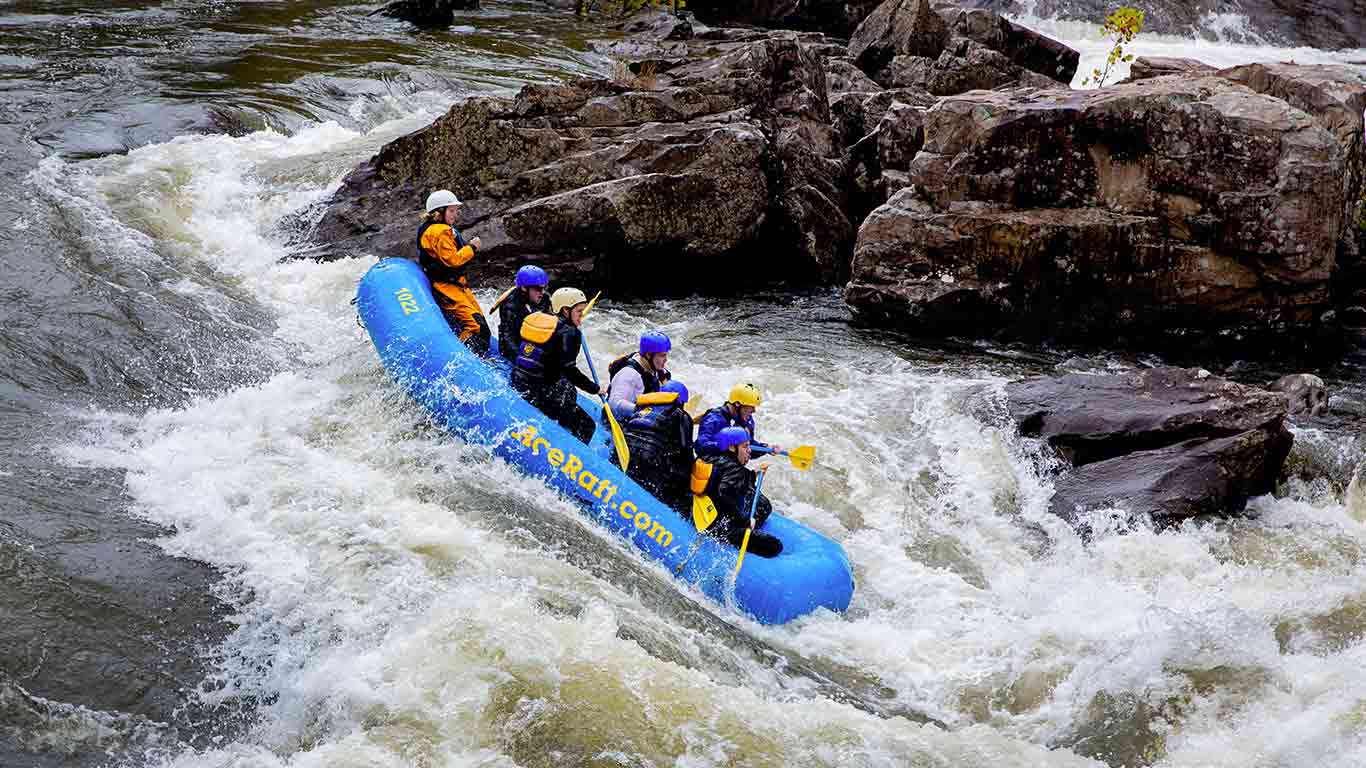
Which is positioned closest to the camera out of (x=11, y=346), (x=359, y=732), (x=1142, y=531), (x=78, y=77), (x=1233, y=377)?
(x=359, y=732)

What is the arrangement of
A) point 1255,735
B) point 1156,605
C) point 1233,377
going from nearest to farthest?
point 1255,735
point 1156,605
point 1233,377

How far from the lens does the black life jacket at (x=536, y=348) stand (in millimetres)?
8242

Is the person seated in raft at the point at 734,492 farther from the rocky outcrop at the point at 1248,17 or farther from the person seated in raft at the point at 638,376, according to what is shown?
the rocky outcrop at the point at 1248,17

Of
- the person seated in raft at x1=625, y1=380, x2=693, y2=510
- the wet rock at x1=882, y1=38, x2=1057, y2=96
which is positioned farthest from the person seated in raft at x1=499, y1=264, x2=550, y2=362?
the wet rock at x1=882, y1=38, x2=1057, y2=96

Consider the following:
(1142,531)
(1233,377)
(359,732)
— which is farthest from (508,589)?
(1233,377)

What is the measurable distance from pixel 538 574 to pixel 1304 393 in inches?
270

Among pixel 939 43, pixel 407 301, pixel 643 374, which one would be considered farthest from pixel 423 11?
pixel 643 374

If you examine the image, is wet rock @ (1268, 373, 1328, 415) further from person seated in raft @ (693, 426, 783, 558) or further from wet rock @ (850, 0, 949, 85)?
wet rock @ (850, 0, 949, 85)

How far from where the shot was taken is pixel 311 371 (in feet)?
31.4

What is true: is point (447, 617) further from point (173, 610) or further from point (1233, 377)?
point (1233, 377)

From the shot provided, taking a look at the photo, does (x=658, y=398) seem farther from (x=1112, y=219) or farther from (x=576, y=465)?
(x=1112, y=219)

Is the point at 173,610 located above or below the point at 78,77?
below

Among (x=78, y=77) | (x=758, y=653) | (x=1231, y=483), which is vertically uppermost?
(x=78, y=77)

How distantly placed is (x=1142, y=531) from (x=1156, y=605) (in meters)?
0.95
